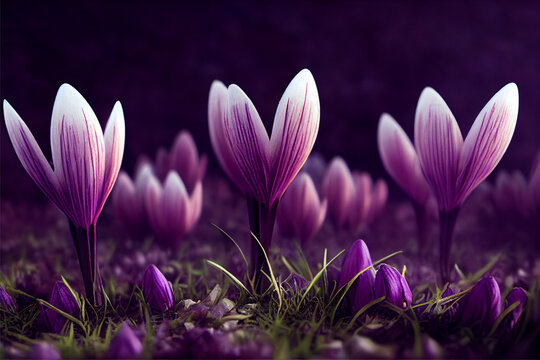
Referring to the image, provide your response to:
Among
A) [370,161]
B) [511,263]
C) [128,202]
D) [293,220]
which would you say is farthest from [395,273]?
[370,161]

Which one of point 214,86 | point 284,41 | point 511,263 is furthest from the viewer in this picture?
point 284,41

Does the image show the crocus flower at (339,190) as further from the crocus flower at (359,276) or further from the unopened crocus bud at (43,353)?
the unopened crocus bud at (43,353)

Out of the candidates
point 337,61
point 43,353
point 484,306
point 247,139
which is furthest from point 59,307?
point 337,61

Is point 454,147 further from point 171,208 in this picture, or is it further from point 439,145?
point 171,208

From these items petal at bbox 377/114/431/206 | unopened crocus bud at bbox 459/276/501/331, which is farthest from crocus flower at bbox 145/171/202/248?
unopened crocus bud at bbox 459/276/501/331

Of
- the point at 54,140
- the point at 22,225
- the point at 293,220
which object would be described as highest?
the point at 54,140

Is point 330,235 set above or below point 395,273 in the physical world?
below

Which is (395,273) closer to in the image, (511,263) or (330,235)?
(511,263)

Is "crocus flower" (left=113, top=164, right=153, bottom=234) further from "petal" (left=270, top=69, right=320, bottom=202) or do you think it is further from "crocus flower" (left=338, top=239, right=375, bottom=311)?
"crocus flower" (left=338, top=239, right=375, bottom=311)
